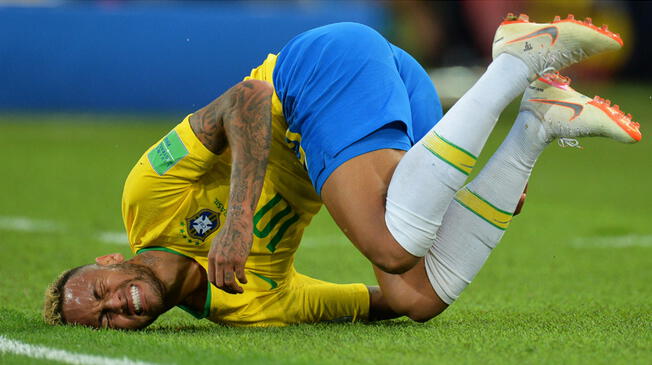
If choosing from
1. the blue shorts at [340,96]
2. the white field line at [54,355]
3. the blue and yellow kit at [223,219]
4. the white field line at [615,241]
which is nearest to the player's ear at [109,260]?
the blue and yellow kit at [223,219]

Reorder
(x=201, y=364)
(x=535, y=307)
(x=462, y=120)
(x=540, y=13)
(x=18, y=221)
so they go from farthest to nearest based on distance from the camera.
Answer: (x=540, y=13) → (x=18, y=221) → (x=535, y=307) → (x=462, y=120) → (x=201, y=364)

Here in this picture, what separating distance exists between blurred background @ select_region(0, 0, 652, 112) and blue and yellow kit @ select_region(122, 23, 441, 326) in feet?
31.6

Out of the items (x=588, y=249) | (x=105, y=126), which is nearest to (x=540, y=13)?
(x=105, y=126)

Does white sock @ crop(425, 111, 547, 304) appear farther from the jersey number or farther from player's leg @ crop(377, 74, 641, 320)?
the jersey number

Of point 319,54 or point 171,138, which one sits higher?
point 319,54

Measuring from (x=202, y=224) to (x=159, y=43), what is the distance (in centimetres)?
1000

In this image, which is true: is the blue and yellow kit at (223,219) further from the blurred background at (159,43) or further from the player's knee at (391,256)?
the blurred background at (159,43)

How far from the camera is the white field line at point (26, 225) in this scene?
6.29 meters

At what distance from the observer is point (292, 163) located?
398cm

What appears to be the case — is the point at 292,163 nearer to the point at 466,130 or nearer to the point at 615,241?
the point at 466,130

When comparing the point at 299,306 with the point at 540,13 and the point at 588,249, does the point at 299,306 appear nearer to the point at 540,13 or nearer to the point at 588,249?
the point at 588,249

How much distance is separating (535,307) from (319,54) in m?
1.40

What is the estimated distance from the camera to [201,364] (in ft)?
9.90

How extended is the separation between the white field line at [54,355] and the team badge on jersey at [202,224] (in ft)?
2.69
